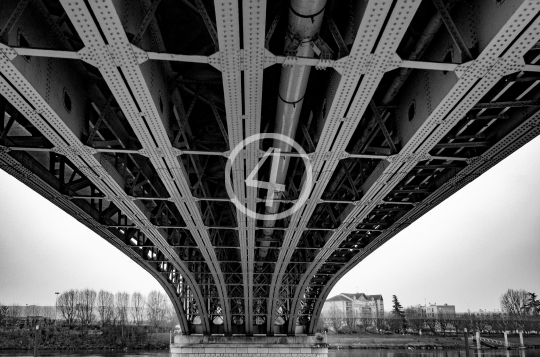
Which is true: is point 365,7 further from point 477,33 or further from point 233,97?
point 233,97

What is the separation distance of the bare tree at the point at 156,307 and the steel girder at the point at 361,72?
10881cm

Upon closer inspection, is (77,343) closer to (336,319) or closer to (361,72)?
(336,319)

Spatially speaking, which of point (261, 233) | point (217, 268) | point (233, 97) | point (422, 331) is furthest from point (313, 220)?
point (422, 331)

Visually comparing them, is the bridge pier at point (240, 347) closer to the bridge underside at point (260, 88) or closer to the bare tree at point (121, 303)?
the bridge underside at point (260, 88)

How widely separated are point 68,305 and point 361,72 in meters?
110

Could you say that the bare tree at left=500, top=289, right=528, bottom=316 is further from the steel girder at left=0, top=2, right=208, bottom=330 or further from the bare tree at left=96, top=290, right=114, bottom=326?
the steel girder at left=0, top=2, right=208, bottom=330

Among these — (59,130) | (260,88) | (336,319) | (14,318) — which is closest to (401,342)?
(336,319)

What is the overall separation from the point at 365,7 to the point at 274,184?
8048 mm

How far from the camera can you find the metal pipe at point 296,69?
7.07 metres

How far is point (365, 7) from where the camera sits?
6703 mm

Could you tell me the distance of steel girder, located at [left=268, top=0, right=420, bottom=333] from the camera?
21.2 feet

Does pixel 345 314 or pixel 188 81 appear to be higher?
pixel 188 81

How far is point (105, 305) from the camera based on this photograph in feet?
357

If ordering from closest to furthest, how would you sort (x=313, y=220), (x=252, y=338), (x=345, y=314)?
1. (x=313, y=220)
2. (x=252, y=338)
3. (x=345, y=314)
